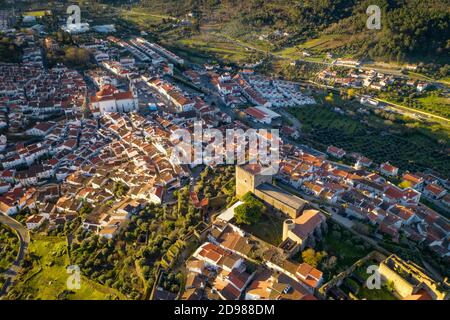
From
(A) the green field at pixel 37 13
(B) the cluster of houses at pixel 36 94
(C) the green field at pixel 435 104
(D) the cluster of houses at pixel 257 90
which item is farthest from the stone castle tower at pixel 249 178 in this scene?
(A) the green field at pixel 37 13

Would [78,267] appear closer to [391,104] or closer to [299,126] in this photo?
[299,126]

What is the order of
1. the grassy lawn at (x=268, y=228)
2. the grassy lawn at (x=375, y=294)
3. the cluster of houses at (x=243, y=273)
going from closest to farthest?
the cluster of houses at (x=243, y=273), the grassy lawn at (x=375, y=294), the grassy lawn at (x=268, y=228)

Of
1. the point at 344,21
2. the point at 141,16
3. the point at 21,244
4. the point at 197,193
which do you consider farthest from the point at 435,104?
the point at 141,16

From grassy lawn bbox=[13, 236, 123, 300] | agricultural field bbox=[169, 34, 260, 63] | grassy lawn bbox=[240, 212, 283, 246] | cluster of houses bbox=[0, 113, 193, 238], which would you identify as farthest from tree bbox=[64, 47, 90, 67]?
grassy lawn bbox=[240, 212, 283, 246]

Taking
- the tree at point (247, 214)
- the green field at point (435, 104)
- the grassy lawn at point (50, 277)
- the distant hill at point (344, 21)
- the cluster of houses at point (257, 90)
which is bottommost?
the grassy lawn at point (50, 277)

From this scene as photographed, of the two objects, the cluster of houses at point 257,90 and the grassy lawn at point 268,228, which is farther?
the cluster of houses at point 257,90

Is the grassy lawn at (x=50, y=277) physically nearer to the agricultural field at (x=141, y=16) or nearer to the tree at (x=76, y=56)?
the tree at (x=76, y=56)

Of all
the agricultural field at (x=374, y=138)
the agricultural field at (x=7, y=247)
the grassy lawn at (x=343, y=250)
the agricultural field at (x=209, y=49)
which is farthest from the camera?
the agricultural field at (x=209, y=49)
